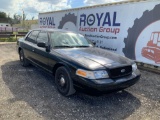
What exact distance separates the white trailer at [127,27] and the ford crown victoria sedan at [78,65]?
248 centimetres

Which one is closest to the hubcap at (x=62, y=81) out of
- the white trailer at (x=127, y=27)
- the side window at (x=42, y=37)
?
the side window at (x=42, y=37)

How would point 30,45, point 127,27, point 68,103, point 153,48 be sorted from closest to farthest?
1. point 68,103
2. point 30,45
3. point 153,48
4. point 127,27

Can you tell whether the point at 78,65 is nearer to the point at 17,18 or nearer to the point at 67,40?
the point at 67,40

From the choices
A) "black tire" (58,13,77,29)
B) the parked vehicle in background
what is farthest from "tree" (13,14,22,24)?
the parked vehicle in background

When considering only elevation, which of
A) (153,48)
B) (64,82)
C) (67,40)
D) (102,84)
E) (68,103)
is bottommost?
(68,103)

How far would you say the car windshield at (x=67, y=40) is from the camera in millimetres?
4793

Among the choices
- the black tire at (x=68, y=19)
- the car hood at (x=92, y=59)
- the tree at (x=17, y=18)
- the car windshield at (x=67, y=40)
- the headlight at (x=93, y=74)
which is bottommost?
the headlight at (x=93, y=74)

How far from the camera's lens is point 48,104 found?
3744 mm

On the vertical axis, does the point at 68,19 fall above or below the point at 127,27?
above

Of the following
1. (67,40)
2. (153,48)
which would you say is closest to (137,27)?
(153,48)

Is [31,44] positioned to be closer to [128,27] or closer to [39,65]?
[39,65]

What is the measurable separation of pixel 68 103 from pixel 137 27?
449 centimetres

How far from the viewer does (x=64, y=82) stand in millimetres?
4035

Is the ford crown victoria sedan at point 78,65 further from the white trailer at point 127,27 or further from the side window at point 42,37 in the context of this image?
the white trailer at point 127,27
